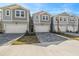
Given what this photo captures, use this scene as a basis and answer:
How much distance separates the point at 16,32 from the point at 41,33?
577mm

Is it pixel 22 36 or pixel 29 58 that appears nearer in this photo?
pixel 29 58

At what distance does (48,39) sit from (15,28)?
809 mm

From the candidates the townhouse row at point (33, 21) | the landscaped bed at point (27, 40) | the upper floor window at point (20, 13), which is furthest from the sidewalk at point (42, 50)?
the upper floor window at point (20, 13)

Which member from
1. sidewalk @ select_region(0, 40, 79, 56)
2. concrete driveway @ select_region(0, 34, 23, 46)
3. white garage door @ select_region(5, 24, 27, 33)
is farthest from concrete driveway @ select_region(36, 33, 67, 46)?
concrete driveway @ select_region(0, 34, 23, 46)

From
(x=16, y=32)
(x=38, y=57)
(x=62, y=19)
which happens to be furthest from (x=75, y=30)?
(x=16, y=32)

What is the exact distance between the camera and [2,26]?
4.48 m

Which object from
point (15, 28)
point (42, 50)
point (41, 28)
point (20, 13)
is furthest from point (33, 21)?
point (42, 50)

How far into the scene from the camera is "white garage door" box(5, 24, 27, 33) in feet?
14.7

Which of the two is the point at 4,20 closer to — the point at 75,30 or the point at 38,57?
the point at 38,57

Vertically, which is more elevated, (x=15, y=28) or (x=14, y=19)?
(x=14, y=19)

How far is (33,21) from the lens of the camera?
14.8 feet

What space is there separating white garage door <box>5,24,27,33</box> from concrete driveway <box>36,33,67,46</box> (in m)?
0.36

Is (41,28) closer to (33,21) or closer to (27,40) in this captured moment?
(33,21)

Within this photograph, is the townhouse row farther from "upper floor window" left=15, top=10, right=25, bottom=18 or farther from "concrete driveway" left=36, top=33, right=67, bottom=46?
"concrete driveway" left=36, top=33, right=67, bottom=46
